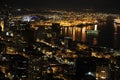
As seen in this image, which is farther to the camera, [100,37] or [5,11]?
[100,37]

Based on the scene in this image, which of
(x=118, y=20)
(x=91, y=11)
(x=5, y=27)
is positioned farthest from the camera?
(x=91, y=11)

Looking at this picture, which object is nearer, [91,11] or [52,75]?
[52,75]

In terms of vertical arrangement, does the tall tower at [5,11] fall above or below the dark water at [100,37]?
above

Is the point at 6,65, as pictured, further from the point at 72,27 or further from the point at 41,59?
the point at 72,27

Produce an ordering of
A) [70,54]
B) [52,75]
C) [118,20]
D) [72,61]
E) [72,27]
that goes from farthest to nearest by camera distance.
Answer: [118,20] → [72,27] → [70,54] → [72,61] → [52,75]

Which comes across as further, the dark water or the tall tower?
the dark water

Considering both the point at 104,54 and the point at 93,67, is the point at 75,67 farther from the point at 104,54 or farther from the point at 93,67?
the point at 104,54

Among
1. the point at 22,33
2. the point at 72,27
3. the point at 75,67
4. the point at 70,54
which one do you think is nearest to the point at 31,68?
the point at 75,67

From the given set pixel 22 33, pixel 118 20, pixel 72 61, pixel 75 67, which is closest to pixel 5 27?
pixel 22 33

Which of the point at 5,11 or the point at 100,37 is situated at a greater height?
the point at 5,11

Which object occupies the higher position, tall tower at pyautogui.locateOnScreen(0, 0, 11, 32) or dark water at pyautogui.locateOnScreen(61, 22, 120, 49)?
tall tower at pyautogui.locateOnScreen(0, 0, 11, 32)

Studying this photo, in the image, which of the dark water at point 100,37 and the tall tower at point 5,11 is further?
the dark water at point 100,37
